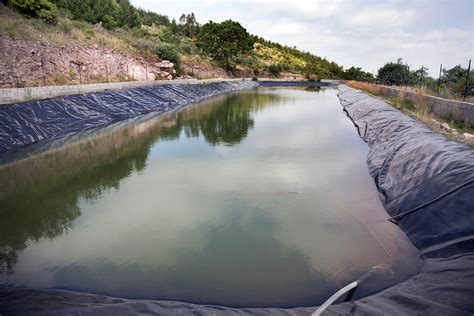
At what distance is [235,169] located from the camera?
6.42m

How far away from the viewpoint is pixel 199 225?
13.7 feet

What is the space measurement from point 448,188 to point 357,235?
1.19m

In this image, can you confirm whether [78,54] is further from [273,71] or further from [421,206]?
[273,71]

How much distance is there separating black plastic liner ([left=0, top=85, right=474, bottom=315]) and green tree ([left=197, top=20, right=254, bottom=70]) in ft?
111

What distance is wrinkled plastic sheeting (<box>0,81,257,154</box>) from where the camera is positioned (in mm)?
7988

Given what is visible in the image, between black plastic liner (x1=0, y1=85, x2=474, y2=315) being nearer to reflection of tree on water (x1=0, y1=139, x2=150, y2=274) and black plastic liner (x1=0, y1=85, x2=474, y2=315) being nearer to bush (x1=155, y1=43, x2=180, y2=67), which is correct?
reflection of tree on water (x1=0, y1=139, x2=150, y2=274)

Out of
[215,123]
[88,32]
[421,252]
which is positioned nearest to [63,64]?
[88,32]

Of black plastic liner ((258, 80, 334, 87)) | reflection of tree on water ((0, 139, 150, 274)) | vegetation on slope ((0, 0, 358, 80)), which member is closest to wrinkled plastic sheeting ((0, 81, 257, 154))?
reflection of tree on water ((0, 139, 150, 274))

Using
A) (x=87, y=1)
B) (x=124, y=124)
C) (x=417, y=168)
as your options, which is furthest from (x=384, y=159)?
(x=87, y=1)

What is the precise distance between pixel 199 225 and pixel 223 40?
3631cm

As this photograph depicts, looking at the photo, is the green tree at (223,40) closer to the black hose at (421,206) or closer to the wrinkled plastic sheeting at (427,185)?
the wrinkled plastic sheeting at (427,185)

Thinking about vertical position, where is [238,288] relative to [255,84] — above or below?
below

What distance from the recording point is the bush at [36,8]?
17656 mm

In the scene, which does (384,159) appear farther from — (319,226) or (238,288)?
(238,288)
